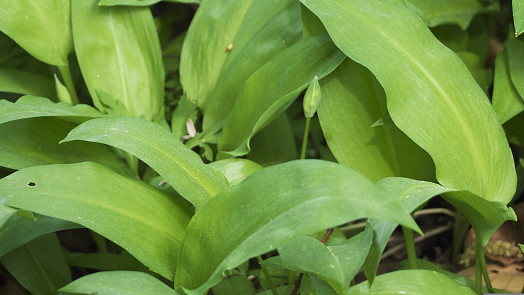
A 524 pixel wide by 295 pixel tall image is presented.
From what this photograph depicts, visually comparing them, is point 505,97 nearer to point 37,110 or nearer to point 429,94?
point 429,94

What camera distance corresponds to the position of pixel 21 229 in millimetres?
910

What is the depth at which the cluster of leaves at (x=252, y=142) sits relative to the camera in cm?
74


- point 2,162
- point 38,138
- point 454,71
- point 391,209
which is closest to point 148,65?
point 38,138

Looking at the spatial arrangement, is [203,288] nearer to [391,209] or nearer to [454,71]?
[391,209]

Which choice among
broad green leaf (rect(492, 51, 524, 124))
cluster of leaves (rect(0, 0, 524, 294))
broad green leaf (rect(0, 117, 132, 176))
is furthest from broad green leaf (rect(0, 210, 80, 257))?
broad green leaf (rect(492, 51, 524, 124))

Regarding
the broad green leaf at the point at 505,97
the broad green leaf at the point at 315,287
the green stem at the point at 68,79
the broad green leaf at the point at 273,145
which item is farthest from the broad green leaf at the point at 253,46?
the broad green leaf at the point at 315,287

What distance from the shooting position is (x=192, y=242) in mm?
819

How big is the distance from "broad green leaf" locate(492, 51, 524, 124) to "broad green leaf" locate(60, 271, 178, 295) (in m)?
0.74

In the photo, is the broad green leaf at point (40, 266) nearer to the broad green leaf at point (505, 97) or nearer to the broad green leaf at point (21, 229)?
A: the broad green leaf at point (21, 229)

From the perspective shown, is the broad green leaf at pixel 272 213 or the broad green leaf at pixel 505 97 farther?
the broad green leaf at pixel 505 97

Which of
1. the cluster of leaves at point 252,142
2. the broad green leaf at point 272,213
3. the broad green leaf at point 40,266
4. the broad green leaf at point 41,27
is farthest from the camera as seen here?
the broad green leaf at point 41,27

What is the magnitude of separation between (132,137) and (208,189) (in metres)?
0.15

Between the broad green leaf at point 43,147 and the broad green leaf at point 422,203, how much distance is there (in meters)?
0.56

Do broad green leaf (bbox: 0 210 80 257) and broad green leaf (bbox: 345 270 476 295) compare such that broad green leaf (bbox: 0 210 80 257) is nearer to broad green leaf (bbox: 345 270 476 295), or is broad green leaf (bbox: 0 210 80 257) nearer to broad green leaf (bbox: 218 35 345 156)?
broad green leaf (bbox: 218 35 345 156)
